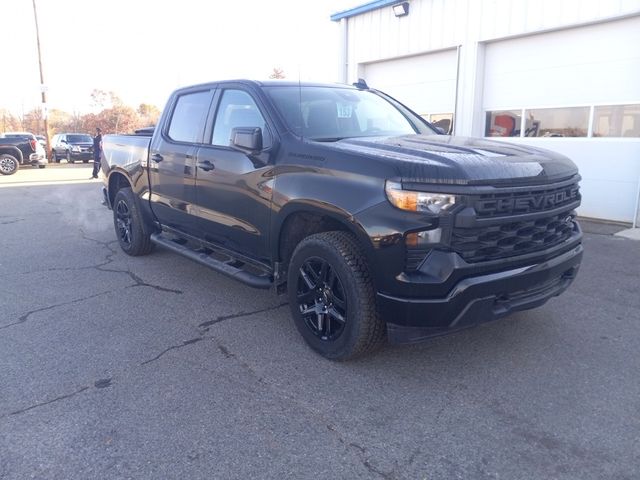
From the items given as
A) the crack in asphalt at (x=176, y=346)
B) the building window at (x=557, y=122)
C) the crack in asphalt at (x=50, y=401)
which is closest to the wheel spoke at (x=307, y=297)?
the crack in asphalt at (x=176, y=346)

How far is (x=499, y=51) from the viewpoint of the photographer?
9867 mm

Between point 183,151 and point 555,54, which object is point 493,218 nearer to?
point 183,151

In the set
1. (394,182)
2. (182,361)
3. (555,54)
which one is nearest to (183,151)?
(182,361)

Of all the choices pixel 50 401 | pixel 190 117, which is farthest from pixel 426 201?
pixel 190 117

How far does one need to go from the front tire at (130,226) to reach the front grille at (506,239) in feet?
14.2

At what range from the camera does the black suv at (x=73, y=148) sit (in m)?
27.0

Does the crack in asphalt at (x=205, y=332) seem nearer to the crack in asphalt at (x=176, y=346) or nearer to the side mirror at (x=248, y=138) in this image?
the crack in asphalt at (x=176, y=346)

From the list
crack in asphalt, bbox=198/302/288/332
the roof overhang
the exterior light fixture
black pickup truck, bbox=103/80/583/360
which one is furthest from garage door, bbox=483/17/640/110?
crack in asphalt, bbox=198/302/288/332

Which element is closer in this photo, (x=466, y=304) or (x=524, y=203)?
(x=466, y=304)

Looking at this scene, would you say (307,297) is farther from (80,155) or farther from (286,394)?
(80,155)

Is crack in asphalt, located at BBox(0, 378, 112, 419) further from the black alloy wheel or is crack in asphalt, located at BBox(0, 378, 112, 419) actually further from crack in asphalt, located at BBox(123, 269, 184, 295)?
crack in asphalt, located at BBox(123, 269, 184, 295)

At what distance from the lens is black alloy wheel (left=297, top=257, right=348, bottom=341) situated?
3529 mm

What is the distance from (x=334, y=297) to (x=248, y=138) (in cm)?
135

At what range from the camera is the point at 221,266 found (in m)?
4.61
